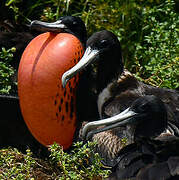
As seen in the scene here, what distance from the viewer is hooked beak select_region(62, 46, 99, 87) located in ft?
10.7

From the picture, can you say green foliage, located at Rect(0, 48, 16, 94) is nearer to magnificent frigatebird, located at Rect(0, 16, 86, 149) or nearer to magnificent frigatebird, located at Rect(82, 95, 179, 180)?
magnificent frigatebird, located at Rect(0, 16, 86, 149)

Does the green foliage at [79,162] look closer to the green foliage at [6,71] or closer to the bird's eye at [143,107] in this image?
the bird's eye at [143,107]

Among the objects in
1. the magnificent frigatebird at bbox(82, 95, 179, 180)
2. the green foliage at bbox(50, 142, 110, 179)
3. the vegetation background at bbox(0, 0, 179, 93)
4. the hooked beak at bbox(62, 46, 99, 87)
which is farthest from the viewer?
the vegetation background at bbox(0, 0, 179, 93)

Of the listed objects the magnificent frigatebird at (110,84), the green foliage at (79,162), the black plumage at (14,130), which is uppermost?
the magnificent frigatebird at (110,84)

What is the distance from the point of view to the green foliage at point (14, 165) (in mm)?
2941

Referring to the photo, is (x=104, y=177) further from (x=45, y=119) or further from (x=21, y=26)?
(x=21, y=26)

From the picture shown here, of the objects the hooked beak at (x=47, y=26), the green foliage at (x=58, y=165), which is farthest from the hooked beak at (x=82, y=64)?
the green foliage at (x=58, y=165)

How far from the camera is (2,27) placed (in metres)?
4.60

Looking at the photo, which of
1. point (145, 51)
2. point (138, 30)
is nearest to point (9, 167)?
point (145, 51)

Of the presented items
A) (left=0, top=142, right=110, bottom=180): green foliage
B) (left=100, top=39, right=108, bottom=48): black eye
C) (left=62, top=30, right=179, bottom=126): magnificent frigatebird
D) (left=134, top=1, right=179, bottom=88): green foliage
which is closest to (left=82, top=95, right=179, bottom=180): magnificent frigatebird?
(left=0, top=142, right=110, bottom=180): green foliage

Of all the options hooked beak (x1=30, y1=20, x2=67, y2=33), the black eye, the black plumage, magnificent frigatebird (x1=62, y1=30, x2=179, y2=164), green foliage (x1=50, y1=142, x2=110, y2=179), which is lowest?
the black plumage

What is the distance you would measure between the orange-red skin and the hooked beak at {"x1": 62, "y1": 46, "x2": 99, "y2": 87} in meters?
0.07

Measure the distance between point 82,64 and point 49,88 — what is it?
23cm

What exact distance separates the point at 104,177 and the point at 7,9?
241 cm
